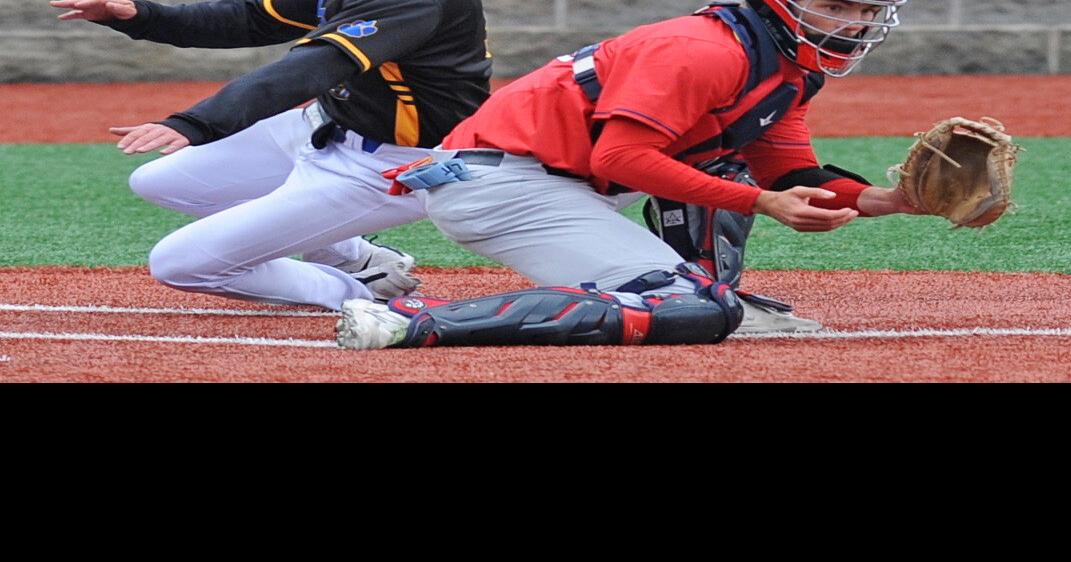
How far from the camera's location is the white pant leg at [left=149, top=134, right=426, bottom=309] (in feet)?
14.8

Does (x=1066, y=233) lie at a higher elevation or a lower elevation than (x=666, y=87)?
lower

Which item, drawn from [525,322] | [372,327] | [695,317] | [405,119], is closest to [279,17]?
[405,119]

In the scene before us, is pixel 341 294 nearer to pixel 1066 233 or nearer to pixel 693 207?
pixel 693 207

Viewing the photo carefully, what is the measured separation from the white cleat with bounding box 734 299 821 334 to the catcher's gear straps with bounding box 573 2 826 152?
494 millimetres

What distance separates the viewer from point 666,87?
374 cm

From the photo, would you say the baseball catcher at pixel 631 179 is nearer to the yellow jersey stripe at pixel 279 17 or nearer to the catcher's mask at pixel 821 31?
the catcher's mask at pixel 821 31

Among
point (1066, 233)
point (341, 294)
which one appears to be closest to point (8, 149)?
point (341, 294)

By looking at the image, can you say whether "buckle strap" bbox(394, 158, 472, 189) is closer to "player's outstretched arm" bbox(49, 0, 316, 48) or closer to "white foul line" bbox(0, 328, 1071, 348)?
"white foul line" bbox(0, 328, 1071, 348)

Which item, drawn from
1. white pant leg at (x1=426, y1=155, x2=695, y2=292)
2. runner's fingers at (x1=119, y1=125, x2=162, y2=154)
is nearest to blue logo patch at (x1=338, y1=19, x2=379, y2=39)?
white pant leg at (x1=426, y1=155, x2=695, y2=292)

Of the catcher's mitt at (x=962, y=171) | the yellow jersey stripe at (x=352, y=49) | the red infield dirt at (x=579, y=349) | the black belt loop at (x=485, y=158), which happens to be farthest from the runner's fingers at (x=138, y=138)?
the catcher's mitt at (x=962, y=171)

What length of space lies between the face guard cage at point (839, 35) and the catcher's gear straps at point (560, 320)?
70 cm

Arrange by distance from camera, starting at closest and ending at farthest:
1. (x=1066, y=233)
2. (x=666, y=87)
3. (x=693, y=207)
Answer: (x=666, y=87) < (x=693, y=207) < (x=1066, y=233)

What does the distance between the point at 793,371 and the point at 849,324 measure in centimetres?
89

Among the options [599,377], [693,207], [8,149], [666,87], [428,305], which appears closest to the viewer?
[599,377]
